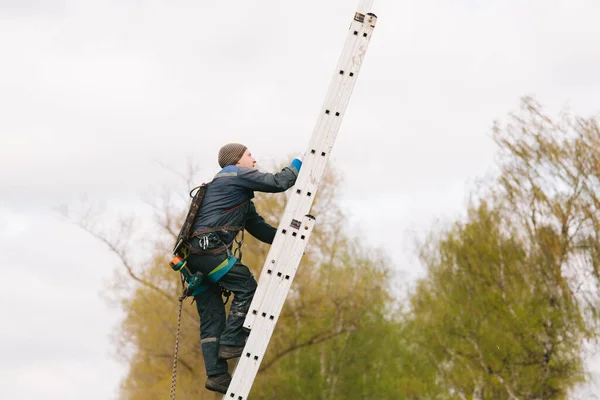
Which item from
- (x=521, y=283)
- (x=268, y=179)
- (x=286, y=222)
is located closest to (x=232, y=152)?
(x=268, y=179)

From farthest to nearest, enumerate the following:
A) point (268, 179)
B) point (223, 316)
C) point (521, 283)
Answer: point (521, 283) → point (223, 316) → point (268, 179)

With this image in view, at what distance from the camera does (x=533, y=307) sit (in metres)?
30.9

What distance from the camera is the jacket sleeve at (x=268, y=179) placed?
21.5 ft

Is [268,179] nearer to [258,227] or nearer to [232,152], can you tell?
[232,152]

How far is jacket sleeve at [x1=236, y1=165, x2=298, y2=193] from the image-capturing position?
259 inches

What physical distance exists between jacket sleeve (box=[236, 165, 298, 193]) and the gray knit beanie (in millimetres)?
161

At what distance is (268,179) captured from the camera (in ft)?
21.8

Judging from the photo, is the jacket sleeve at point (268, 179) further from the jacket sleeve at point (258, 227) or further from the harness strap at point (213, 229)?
the jacket sleeve at point (258, 227)

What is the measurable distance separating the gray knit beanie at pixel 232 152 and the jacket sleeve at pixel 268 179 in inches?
6.4

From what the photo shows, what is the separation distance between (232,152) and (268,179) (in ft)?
1.63

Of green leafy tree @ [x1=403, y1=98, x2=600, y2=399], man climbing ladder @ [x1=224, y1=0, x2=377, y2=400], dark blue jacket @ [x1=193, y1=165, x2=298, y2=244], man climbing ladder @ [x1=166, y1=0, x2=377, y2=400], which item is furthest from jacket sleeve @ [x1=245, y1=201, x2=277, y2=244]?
green leafy tree @ [x1=403, y1=98, x2=600, y2=399]

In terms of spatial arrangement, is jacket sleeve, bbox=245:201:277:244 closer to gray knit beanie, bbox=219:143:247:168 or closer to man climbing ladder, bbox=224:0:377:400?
gray knit beanie, bbox=219:143:247:168

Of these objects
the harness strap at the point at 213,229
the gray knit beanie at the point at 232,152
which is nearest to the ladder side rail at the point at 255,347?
the harness strap at the point at 213,229

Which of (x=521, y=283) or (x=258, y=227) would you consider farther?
(x=521, y=283)
